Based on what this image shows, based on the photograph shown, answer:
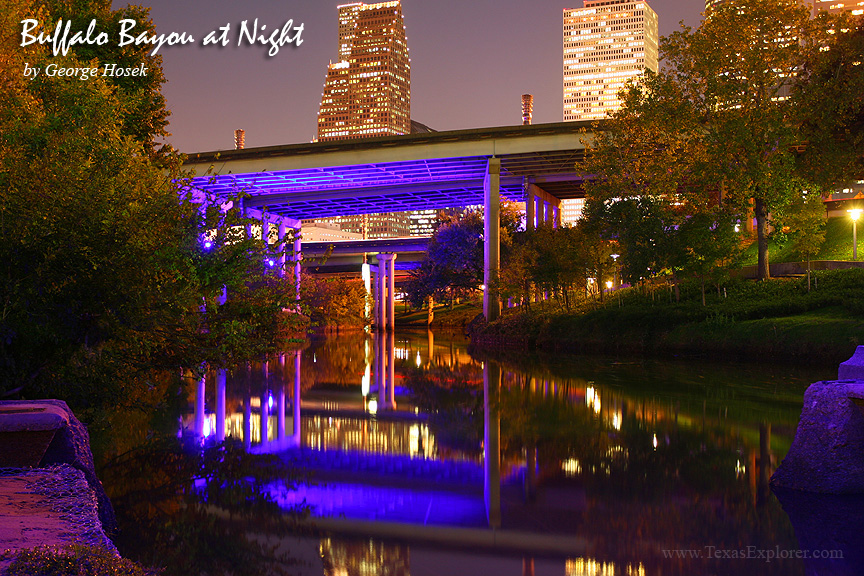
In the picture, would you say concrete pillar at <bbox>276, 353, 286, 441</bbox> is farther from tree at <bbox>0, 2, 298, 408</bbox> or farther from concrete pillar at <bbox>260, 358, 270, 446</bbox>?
tree at <bbox>0, 2, 298, 408</bbox>

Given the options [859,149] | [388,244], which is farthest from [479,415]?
[388,244]

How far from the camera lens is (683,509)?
610cm

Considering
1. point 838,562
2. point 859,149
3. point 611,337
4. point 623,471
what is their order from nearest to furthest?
point 838,562, point 623,471, point 859,149, point 611,337

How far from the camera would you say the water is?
502 centimetres

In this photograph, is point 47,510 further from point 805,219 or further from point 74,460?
point 805,219

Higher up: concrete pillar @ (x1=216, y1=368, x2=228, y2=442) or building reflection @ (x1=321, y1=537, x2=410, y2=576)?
concrete pillar @ (x1=216, y1=368, x2=228, y2=442)

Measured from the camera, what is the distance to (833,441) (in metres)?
6.56

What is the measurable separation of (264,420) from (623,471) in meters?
5.65

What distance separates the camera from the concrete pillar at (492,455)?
6.14 m

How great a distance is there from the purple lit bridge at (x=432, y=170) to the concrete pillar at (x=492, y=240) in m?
0.06

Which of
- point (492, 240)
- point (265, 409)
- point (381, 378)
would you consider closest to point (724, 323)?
point (381, 378)

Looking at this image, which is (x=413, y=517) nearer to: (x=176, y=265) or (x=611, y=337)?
(x=176, y=265)

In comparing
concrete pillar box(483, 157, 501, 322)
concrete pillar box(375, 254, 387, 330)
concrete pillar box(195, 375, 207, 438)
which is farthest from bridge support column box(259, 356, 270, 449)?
concrete pillar box(375, 254, 387, 330)

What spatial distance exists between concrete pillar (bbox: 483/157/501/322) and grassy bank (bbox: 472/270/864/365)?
190 inches
